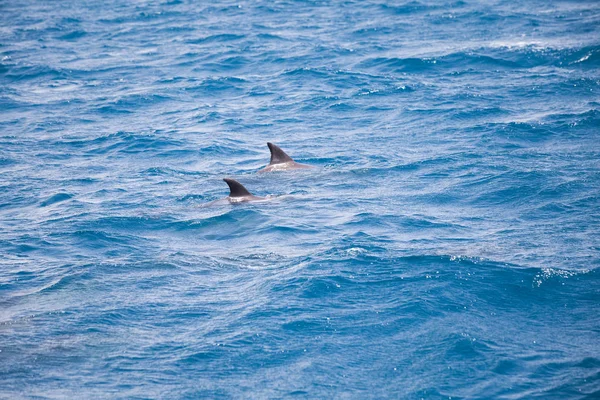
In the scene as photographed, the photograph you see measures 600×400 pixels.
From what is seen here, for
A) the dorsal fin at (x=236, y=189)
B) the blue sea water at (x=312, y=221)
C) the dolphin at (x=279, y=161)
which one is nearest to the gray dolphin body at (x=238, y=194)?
the dorsal fin at (x=236, y=189)

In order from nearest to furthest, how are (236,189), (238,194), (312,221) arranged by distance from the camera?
1. (312,221)
2. (236,189)
3. (238,194)

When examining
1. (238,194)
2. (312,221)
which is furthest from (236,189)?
(312,221)

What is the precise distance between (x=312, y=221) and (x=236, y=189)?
209cm

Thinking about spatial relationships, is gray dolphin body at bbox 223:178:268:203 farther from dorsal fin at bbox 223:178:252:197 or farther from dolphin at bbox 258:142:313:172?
dolphin at bbox 258:142:313:172

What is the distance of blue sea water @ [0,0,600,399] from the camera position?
10891mm

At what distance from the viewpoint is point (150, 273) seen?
46.3ft

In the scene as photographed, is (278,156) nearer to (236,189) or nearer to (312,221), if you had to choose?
(236,189)

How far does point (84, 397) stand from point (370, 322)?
4.40 meters

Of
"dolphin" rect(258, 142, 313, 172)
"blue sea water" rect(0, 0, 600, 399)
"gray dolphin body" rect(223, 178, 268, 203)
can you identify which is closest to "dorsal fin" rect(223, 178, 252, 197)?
"gray dolphin body" rect(223, 178, 268, 203)

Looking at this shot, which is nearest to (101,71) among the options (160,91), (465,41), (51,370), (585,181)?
(160,91)

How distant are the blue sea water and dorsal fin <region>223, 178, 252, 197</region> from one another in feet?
1.42

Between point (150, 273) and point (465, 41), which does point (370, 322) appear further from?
point (465, 41)

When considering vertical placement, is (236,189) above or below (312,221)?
above

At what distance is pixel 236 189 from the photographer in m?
17.6
